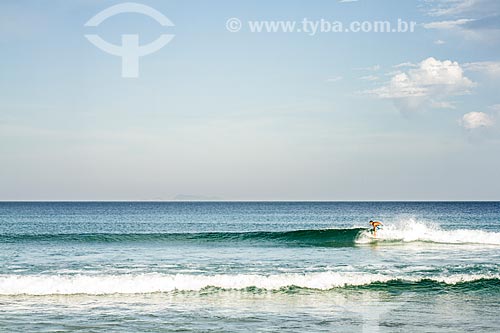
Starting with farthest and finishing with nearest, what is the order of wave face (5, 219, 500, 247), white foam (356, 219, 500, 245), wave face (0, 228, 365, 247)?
wave face (0, 228, 365, 247) → wave face (5, 219, 500, 247) → white foam (356, 219, 500, 245)

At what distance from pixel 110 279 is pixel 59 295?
1882mm

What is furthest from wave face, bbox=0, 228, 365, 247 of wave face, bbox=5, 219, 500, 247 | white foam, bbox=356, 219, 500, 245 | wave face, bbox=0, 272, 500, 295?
wave face, bbox=0, 272, 500, 295

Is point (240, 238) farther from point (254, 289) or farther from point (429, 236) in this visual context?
point (254, 289)

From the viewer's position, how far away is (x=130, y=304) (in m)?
15.5

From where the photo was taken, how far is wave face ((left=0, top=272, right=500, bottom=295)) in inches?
687

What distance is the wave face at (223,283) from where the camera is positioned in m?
17.4

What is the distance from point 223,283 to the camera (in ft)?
59.4

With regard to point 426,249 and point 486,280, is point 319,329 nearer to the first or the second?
point 486,280

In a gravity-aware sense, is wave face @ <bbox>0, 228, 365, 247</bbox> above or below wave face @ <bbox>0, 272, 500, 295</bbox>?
above

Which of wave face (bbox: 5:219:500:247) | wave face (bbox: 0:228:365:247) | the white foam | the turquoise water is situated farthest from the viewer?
wave face (bbox: 0:228:365:247)

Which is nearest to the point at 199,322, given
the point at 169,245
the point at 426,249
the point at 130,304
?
the point at 130,304

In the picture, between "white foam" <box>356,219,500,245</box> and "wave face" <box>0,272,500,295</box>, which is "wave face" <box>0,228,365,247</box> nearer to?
"white foam" <box>356,219,500,245</box>

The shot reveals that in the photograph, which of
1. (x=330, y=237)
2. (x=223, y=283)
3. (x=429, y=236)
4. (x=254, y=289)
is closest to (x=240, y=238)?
(x=330, y=237)

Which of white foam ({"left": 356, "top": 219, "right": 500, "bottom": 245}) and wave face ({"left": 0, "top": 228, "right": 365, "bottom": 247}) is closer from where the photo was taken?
white foam ({"left": 356, "top": 219, "right": 500, "bottom": 245})
